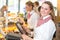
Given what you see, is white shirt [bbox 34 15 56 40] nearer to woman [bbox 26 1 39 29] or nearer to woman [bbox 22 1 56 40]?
woman [bbox 22 1 56 40]

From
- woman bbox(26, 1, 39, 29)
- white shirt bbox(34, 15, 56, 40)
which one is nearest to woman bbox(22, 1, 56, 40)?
white shirt bbox(34, 15, 56, 40)

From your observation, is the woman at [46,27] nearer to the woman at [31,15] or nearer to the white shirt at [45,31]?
the white shirt at [45,31]

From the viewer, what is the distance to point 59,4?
6625mm

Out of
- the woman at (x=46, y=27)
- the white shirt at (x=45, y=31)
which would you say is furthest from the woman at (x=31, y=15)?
the white shirt at (x=45, y=31)

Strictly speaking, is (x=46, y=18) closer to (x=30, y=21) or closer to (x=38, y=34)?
(x=38, y=34)

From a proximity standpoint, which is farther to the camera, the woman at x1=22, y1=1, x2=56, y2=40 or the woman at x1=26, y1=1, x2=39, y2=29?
the woman at x1=26, y1=1, x2=39, y2=29

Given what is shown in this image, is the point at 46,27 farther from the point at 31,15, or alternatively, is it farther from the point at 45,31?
the point at 31,15

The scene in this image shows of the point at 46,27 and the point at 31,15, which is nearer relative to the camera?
the point at 46,27

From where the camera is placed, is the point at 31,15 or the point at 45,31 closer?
the point at 45,31

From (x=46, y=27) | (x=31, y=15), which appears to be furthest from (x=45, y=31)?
(x=31, y=15)

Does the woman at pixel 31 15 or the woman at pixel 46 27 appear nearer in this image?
the woman at pixel 46 27

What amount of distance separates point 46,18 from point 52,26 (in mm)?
140

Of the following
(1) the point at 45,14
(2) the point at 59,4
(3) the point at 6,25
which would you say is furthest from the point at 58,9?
(1) the point at 45,14

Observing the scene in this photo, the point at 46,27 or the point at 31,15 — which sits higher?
the point at 46,27
